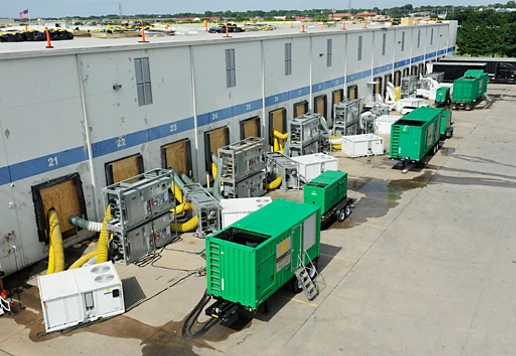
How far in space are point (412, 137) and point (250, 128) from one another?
10.2 m

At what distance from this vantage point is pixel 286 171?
2828cm

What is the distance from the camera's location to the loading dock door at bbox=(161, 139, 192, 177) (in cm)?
2541

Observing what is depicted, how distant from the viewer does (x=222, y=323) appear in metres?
15.7

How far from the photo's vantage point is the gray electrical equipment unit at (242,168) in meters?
25.4

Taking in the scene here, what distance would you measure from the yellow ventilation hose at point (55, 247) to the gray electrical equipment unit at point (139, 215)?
2008mm

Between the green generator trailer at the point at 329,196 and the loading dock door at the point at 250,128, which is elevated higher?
the loading dock door at the point at 250,128

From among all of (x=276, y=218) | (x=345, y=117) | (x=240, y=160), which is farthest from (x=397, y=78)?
(x=276, y=218)

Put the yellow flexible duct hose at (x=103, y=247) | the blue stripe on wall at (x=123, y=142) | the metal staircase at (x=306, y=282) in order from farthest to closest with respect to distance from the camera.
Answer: the yellow flexible duct hose at (x=103, y=247)
the blue stripe on wall at (x=123, y=142)
the metal staircase at (x=306, y=282)

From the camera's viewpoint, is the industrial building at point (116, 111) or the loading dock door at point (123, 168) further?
the loading dock door at point (123, 168)

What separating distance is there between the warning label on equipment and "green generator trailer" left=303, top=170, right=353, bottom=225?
6.01 meters

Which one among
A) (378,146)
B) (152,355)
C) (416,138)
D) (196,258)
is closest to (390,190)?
(416,138)

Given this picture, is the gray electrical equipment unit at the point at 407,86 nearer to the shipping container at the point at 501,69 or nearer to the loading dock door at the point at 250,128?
the shipping container at the point at 501,69

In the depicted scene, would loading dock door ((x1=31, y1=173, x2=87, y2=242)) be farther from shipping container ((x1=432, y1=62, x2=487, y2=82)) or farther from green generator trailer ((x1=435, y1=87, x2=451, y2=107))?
shipping container ((x1=432, y1=62, x2=487, y2=82))

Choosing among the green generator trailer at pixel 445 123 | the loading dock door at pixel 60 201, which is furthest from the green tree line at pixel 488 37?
the loading dock door at pixel 60 201
